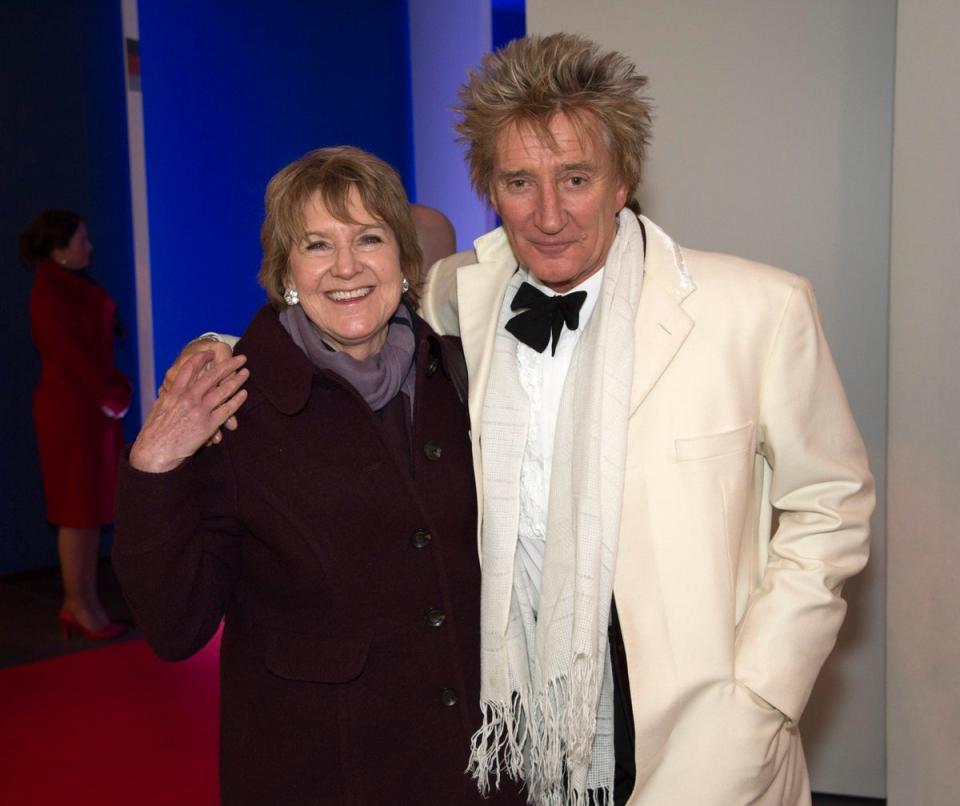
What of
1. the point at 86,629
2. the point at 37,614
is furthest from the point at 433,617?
the point at 37,614

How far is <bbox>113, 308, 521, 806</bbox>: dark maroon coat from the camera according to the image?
1.74 meters

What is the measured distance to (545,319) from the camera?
1.94 metres

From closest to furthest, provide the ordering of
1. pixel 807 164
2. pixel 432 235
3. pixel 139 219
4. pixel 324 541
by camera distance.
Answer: pixel 324 541
pixel 432 235
pixel 807 164
pixel 139 219

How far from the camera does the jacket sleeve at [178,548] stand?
1.61 metres

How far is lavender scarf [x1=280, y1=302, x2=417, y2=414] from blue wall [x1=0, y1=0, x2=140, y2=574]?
5.26 m

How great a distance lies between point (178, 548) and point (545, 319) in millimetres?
803

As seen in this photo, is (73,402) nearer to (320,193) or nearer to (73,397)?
(73,397)

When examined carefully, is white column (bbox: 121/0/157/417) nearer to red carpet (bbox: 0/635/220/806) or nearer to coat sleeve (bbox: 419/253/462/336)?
red carpet (bbox: 0/635/220/806)

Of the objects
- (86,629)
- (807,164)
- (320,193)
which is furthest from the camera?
(86,629)

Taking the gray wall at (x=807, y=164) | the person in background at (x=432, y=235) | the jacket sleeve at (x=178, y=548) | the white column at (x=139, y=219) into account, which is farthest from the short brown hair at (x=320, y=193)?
the white column at (x=139, y=219)

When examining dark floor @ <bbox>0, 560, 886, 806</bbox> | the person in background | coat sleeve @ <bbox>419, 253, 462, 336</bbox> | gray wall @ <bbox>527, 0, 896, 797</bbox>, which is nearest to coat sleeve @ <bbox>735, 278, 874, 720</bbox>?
coat sleeve @ <bbox>419, 253, 462, 336</bbox>

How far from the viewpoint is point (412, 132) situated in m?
7.08

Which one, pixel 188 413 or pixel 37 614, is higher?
pixel 188 413

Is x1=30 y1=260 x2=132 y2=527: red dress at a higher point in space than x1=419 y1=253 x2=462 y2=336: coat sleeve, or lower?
lower
